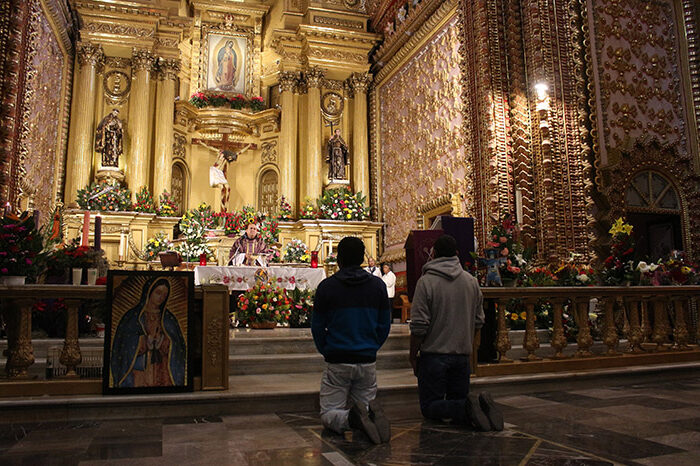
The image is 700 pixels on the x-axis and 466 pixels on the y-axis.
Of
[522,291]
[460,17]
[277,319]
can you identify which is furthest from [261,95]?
[522,291]

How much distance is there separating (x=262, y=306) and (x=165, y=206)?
790cm

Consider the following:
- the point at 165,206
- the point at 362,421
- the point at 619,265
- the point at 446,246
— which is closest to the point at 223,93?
the point at 165,206

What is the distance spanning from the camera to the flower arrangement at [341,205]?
1650 cm

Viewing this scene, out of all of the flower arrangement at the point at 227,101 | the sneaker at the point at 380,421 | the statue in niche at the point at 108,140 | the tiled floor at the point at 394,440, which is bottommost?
the tiled floor at the point at 394,440

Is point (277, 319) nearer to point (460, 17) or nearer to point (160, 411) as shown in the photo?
point (160, 411)

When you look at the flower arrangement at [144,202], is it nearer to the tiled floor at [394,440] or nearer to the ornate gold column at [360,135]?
the ornate gold column at [360,135]

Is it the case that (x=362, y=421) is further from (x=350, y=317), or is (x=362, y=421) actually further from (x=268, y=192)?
(x=268, y=192)

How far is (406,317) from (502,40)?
648 centimetres

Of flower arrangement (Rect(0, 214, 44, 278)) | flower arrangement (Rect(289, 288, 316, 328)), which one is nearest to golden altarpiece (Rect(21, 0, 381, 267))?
flower arrangement (Rect(289, 288, 316, 328))

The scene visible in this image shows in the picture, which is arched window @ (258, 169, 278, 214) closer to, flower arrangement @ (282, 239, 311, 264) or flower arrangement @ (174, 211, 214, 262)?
flower arrangement @ (282, 239, 311, 264)

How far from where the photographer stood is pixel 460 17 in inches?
495

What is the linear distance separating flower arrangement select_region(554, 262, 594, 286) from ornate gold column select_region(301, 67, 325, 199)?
890cm

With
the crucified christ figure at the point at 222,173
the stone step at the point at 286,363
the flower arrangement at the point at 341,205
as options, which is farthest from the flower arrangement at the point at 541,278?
the crucified christ figure at the point at 222,173

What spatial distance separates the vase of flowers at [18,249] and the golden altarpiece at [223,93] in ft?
32.6
